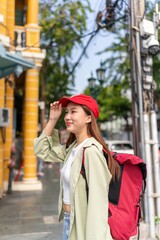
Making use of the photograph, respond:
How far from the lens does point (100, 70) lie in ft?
34.0

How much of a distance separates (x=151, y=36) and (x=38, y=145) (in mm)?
2931

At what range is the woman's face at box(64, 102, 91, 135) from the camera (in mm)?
1916

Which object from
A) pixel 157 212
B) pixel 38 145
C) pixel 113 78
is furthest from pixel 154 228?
pixel 113 78

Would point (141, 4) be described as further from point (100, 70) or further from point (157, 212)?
point (100, 70)

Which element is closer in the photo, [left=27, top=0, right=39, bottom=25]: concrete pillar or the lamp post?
[left=27, top=0, right=39, bottom=25]: concrete pillar

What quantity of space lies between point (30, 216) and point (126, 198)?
417cm

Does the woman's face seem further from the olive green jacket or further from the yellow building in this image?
the yellow building

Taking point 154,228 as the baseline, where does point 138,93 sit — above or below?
above

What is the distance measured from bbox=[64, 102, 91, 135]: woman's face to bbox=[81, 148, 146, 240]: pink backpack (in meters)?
0.24

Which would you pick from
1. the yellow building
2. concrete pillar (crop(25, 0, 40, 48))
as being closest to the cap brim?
the yellow building

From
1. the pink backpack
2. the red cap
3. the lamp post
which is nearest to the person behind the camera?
the pink backpack

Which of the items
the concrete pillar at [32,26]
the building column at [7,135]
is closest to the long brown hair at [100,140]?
the building column at [7,135]

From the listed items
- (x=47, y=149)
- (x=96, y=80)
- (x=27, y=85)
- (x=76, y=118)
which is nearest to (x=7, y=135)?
(x=27, y=85)

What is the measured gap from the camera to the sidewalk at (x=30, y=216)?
14.5ft
